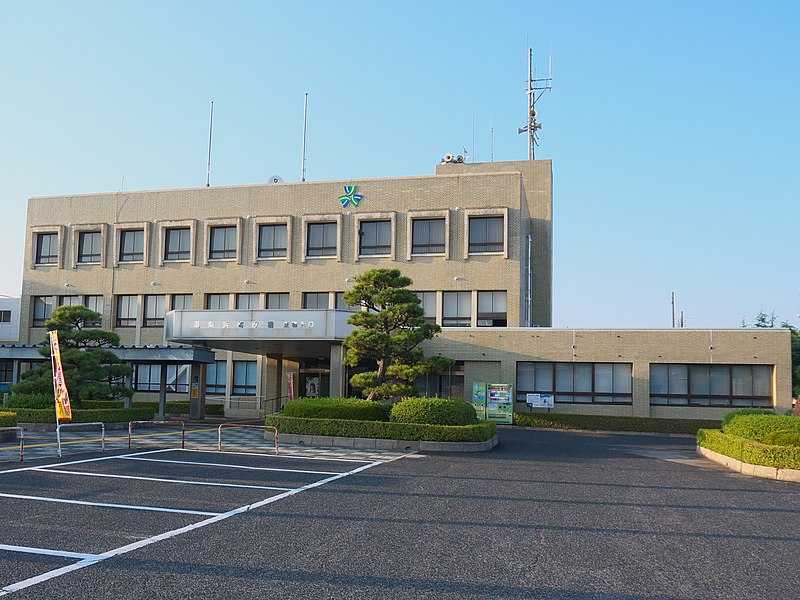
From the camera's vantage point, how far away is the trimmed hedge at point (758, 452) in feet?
47.9

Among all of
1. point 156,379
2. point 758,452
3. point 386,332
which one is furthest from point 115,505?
point 156,379

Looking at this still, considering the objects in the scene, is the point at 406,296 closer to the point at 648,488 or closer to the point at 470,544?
the point at 648,488

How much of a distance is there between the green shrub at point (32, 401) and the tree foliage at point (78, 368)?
87cm

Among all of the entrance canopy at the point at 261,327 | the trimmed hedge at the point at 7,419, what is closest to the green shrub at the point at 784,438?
the entrance canopy at the point at 261,327

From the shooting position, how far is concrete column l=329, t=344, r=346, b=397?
28.4 metres

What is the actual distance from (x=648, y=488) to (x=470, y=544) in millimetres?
6108

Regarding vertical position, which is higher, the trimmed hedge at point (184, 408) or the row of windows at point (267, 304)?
the row of windows at point (267, 304)

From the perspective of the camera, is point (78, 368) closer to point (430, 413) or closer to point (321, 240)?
point (430, 413)

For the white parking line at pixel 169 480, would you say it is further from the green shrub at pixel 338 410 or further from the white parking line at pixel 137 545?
the green shrub at pixel 338 410

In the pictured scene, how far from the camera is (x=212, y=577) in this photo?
6480 mm

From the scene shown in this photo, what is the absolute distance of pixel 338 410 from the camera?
2038 centimetres

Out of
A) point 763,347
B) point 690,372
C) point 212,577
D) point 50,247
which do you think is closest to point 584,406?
point 690,372

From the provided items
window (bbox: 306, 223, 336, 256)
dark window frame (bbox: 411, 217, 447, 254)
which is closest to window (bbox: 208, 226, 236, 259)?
window (bbox: 306, 223, 336, 256)

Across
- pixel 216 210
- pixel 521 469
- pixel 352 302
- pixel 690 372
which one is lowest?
pixel 521 469
